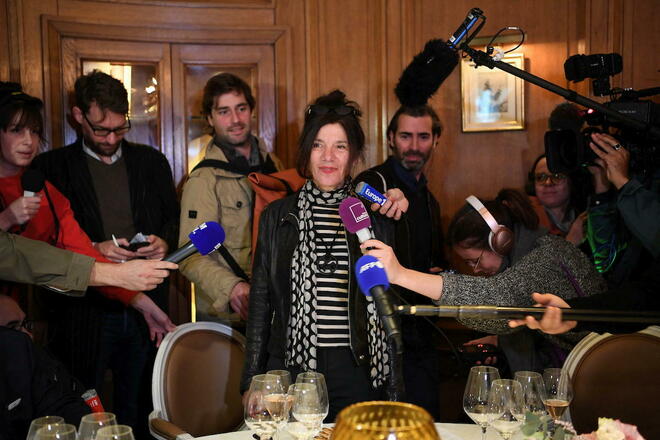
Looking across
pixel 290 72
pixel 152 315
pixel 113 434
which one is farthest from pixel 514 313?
pixel 290 72

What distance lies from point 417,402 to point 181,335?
96 centimetres

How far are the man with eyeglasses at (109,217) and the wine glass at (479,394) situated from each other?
1819mm

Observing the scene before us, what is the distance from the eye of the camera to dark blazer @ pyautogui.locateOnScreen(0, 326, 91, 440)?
201cm

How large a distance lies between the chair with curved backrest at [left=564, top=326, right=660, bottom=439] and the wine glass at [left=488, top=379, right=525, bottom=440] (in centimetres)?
68

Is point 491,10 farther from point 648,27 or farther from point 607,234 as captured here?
point 607,234

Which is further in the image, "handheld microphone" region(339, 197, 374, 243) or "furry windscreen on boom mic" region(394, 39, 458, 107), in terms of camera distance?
"furry windscreen on boom mic" region(394, 39, 458, 107)

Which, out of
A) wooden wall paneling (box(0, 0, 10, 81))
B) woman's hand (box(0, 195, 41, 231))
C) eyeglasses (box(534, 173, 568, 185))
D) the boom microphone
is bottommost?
the boom microphone

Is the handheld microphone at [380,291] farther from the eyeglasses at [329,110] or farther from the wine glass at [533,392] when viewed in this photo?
the eyeglasses at [329,110]

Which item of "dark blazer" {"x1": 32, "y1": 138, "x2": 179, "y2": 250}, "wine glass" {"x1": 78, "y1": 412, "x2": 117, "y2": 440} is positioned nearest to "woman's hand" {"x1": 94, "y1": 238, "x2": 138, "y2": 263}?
"dark blazer" {"x1": 32, "y1": 138, "x2": 179, "y2": 250}

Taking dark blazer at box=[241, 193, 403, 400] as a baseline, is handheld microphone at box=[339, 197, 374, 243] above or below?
above

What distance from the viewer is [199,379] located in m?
2.47

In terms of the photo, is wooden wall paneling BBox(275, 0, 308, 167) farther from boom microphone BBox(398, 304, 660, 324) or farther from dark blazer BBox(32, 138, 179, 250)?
boom microphone BBox(398, 304, 660, 324)

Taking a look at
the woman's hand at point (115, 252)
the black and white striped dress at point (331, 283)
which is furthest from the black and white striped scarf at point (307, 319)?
the woman's hand at point (115, 252)

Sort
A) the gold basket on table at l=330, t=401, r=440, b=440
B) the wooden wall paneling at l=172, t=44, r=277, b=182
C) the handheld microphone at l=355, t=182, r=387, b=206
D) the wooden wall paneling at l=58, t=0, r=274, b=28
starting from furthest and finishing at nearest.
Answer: the wooden wall paneling at l=172, t=44, r=277, b=182 < the wooden wall paneling at l=58, t=0, r=274, b=28 < the handheld microphone at l=355, t=182, r=387, b=206 < the gold basket on table at l=330, t=401, r=440, b=440
